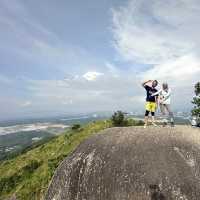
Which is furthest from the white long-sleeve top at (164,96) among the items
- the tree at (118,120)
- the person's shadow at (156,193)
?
the tree at (118,120)

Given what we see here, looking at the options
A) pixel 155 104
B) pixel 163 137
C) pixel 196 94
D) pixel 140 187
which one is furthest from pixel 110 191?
pixel 196 94

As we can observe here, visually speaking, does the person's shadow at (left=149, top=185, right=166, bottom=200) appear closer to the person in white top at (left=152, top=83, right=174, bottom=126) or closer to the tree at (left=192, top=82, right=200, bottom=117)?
the person in white top at (left=152, top=83, right=174, bottom=126)

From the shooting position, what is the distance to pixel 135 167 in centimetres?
1494

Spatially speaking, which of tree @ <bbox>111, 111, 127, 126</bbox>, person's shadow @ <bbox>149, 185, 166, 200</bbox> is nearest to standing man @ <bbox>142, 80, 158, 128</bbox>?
person's shadow @ <bbox>149, 185, 166, 200</bbox>

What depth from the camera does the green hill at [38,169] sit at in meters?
35.2

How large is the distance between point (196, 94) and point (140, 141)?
138ft

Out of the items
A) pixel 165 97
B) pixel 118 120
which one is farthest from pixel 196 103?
pixel 165 97

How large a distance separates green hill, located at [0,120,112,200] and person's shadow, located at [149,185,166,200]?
62.0ft

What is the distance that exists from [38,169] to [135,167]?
2716 cm

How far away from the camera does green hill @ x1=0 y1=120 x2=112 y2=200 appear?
35156mm

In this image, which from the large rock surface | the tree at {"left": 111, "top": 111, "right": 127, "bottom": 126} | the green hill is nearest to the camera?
the large rock surface

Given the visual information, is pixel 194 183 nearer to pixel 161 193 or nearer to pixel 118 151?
pixel 161 193

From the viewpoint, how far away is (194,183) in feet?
46.2

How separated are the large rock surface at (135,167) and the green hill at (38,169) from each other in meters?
15.6
